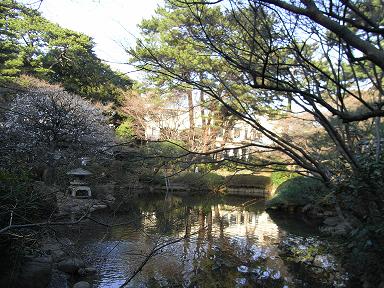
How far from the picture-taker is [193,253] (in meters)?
6.54

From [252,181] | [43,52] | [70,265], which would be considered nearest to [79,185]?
[70,265]

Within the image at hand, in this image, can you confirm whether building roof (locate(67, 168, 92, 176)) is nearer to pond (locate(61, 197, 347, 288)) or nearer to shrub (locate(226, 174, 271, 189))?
pond (locate(61, 197, 347, 288))

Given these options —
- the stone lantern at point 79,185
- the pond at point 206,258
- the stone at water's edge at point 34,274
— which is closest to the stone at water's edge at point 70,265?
the pond at point 206,258

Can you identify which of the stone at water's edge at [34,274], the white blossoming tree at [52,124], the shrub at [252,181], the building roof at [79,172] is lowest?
the stone at water's edge at [34,274]

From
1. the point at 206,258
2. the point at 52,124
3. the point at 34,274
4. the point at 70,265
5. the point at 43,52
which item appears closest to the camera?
the point at 34,274

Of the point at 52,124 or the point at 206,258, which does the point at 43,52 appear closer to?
the point at 52,124

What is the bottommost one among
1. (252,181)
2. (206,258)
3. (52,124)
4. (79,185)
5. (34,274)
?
(206,258)

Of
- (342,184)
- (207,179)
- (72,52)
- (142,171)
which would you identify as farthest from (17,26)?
(342,184)

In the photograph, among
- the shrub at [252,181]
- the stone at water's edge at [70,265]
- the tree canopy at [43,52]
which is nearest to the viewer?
the stone at water's edge at [70,265]

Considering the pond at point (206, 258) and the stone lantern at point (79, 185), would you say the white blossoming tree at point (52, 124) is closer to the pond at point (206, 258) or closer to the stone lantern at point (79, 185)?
the stone lantern at point (79, 185)

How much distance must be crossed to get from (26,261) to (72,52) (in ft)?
45.1

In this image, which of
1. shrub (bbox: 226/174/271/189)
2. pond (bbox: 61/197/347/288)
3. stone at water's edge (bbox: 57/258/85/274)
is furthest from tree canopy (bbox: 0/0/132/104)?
stone at water's edge (bbox: 57/258/85/274)

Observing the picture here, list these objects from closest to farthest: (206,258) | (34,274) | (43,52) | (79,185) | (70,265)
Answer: (34,274), (70,265), (206,258), (79,185), (43,52)

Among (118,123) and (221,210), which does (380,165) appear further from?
(118,123)
